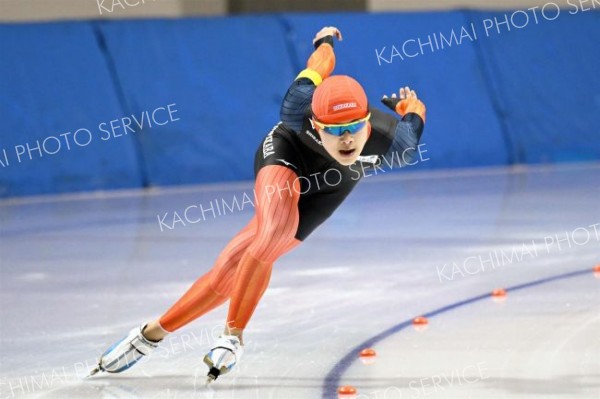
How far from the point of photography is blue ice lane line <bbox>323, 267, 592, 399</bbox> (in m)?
4.46

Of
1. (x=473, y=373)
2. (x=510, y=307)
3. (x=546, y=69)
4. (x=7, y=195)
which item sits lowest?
(x=473, y=373)

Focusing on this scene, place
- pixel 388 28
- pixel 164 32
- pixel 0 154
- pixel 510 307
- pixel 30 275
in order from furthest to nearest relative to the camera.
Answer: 1. pixel 388 28
2. pixel 164 32
3. pixel 0 154
4. pixel 30 275
5. pixel 510 307

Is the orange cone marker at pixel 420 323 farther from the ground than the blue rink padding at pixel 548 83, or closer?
closer

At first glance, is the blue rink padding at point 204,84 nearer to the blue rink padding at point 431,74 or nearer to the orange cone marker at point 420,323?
the blue rink padding at point 431,74

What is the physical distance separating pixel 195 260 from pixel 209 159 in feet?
14.1

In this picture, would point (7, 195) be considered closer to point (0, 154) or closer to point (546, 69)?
point (0, 154)

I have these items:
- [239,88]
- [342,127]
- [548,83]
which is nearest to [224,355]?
[342,127]

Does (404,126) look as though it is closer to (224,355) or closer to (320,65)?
(320,65)

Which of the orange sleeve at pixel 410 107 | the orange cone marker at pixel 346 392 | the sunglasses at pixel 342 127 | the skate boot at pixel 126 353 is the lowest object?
the orange cone marker at pixel 346 392

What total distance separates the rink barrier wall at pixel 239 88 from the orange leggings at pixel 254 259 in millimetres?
6561

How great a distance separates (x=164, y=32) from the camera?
11820mm

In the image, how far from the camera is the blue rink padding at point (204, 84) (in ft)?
38.0

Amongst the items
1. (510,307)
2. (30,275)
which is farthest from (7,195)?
Result: (510,307)

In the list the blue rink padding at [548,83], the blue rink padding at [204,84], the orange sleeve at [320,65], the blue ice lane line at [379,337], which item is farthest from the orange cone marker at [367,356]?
the blue rink padding at [548,83]
